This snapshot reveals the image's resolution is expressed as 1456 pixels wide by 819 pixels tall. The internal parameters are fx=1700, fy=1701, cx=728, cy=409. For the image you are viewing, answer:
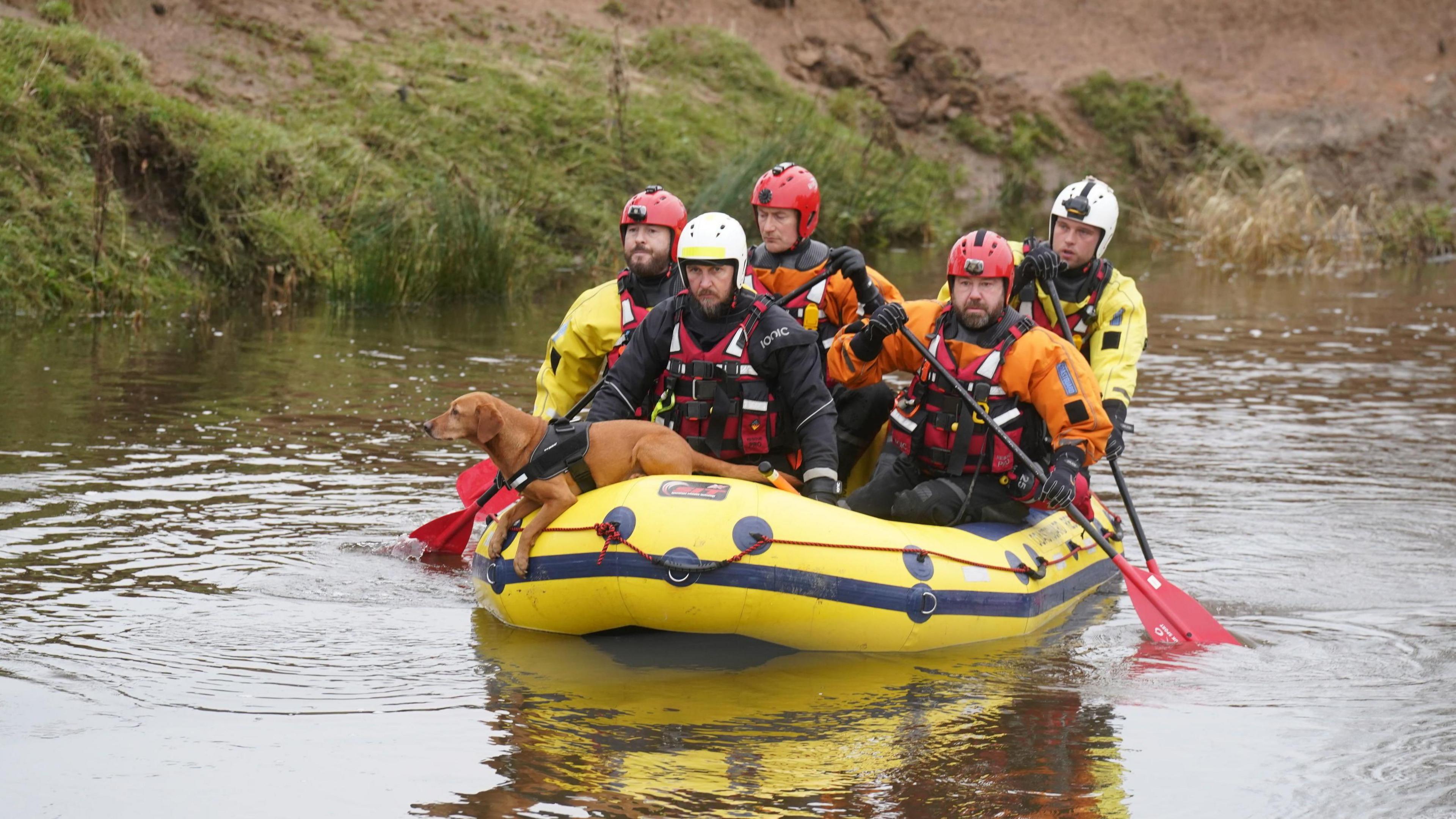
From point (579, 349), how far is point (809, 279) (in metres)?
1.16

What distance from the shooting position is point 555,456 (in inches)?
262

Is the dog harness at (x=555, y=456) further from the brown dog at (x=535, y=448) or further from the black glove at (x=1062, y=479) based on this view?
the black glove at (x=1062, y=479)

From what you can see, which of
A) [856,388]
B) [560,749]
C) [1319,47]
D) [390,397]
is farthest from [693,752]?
[1319,47]

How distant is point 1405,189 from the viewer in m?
28.7

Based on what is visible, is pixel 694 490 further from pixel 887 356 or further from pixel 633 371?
pixel 887 356

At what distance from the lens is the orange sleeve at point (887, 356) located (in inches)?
290

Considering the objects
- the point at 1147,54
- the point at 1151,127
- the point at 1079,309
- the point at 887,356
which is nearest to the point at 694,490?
the point at 887,356

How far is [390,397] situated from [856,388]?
206 inches

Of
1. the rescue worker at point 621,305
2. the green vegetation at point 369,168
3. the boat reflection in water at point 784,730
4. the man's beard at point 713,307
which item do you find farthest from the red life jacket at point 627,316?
the green vegetation at point 369,168

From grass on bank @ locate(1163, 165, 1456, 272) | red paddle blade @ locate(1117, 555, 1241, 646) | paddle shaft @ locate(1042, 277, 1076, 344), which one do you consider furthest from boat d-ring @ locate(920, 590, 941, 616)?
grass on bank @ locate(1163, 165, 1456, 272)

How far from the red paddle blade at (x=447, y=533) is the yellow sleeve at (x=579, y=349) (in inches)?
24.6

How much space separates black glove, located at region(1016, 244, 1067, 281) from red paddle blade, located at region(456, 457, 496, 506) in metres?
2.69

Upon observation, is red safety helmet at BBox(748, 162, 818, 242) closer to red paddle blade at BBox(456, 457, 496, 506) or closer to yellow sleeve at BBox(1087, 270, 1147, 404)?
yellow sleeve at BBox(1087, 270, 1147, 404)

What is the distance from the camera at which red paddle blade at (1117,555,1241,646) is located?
706 cm
